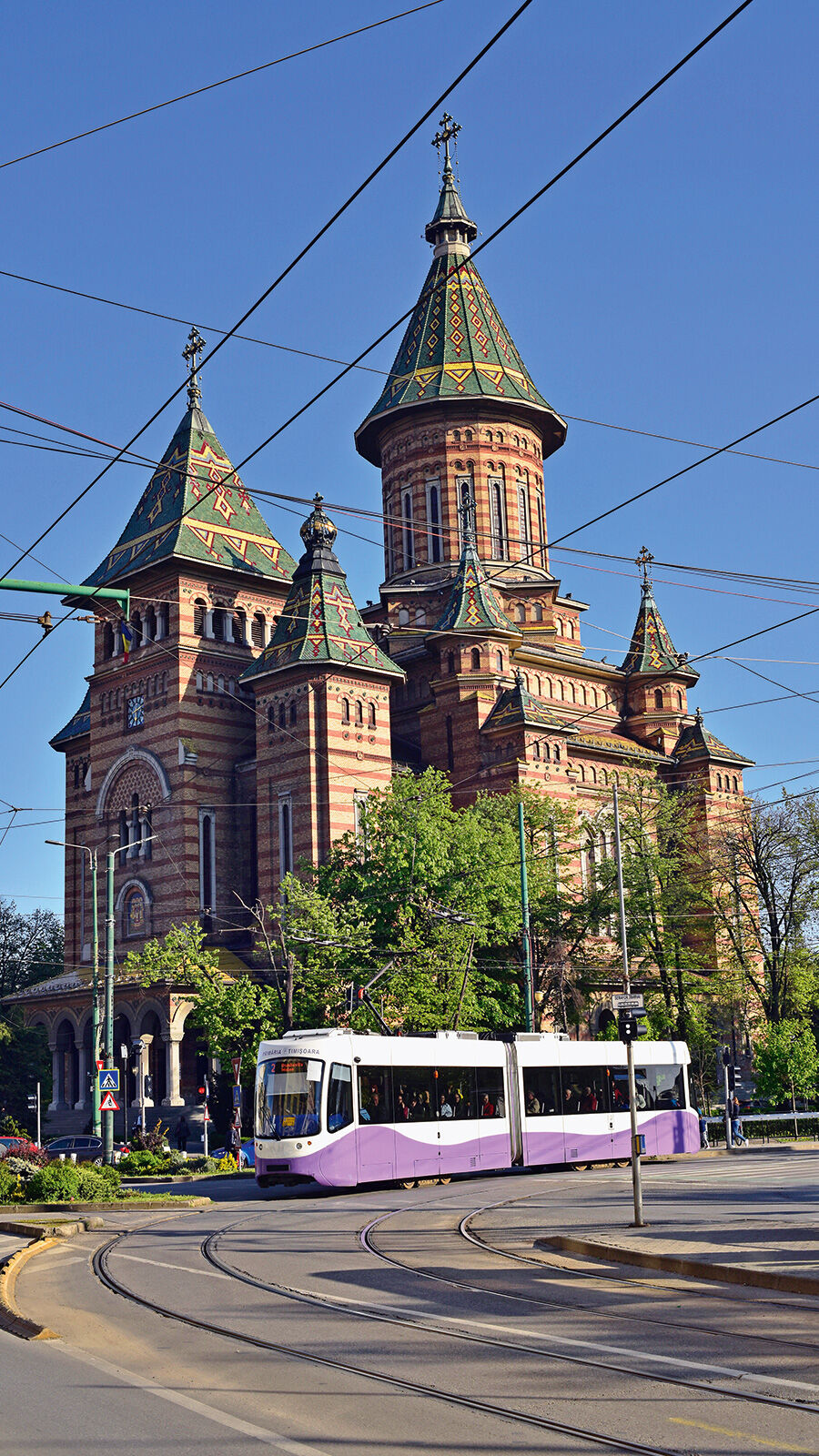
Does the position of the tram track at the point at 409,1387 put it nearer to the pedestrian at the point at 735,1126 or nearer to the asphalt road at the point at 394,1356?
the asphalt road at the point at 394,1356

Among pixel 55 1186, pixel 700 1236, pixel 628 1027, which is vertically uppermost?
pixel 628 1027

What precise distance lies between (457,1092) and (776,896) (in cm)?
2305

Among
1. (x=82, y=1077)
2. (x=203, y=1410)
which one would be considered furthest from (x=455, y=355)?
(x=203, y=1410)

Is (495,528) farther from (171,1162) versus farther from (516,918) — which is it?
(171,1162)

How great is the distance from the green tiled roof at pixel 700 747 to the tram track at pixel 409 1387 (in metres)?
47.1

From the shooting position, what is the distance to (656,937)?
45.3 metres

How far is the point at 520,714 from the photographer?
49.1m

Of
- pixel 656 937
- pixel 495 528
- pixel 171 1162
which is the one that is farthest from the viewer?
pixel 495 528

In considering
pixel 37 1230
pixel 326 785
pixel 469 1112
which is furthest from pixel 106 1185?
pixel 326 785

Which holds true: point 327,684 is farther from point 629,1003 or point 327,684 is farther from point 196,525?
point 629,1003

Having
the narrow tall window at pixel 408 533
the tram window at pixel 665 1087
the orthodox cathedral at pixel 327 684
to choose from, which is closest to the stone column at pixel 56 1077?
the orthodox cathedral at pixel 327 684

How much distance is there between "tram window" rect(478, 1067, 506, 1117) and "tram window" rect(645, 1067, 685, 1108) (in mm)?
4287

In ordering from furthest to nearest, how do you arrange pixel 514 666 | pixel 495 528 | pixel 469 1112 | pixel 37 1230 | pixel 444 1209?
pixel 495 528
pixel 514 666
pixel 469 1112
pixel 444 1209
pixel 37 1230

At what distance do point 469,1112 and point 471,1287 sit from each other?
14.9 metres
